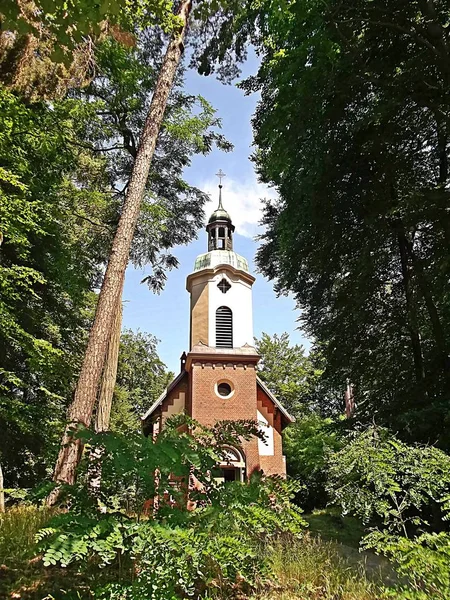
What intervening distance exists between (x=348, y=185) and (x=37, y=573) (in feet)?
33.5

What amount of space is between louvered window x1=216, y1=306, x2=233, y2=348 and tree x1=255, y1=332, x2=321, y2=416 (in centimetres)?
1396

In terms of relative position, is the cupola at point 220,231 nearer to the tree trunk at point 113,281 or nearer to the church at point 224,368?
the church at point 224,368

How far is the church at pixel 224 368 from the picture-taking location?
16.4 meters

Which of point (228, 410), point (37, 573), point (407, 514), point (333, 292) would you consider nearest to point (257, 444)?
point (228, 410)

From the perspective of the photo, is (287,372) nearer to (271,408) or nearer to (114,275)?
(271,408)

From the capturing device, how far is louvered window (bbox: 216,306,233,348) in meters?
18.0

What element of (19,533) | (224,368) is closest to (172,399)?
(224,368)

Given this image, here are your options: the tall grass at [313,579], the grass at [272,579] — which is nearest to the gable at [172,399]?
the grass at [272,579]

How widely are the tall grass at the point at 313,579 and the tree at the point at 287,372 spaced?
27012 mm

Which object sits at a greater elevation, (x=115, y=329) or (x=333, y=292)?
(x=333, y=292)

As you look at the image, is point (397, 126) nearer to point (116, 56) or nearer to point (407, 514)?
point (116, 56)

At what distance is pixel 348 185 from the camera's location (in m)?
11.2

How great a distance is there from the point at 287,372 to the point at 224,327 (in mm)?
18692

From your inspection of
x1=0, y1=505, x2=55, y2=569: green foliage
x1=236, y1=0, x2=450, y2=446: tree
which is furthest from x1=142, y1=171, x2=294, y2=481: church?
x1=0, y1=505, x2=55, y2=569: green foliage
